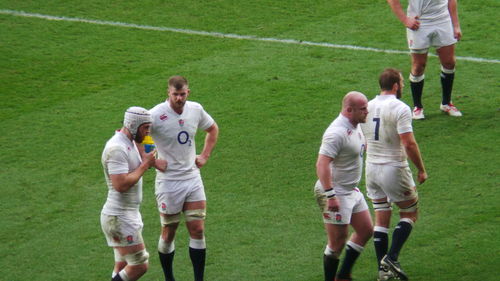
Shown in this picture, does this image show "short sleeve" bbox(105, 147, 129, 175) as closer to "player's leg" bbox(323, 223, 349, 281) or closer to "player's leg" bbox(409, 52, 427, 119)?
"player's leg" bbox(323, 223, 349, 281)

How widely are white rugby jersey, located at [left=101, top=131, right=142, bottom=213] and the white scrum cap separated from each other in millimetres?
98

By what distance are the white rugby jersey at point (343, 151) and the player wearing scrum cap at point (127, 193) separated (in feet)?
5.41

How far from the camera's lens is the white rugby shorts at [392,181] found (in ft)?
29.7

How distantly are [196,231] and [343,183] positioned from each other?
1540 mm

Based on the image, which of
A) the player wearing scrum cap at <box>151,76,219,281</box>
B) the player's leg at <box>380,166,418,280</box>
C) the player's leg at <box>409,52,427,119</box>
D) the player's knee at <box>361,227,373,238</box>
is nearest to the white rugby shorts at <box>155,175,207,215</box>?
the player wearing scrum cap at <box>151,76,219,281</box>

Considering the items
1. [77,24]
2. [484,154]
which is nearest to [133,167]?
[484,154]

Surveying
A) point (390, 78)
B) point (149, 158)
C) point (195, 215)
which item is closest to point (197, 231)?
point (195, 215)

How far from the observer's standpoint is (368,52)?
51.5 feet

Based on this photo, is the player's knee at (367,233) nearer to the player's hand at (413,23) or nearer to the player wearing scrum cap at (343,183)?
the player wearing scrum cap at (343,183)

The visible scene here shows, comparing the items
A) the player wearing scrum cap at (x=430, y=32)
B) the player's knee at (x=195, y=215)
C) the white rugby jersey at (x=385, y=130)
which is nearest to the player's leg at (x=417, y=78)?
the player wearing scrum cap at (x=430, y=32)

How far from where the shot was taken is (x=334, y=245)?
28.9ft

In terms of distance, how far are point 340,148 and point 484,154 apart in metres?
3.81

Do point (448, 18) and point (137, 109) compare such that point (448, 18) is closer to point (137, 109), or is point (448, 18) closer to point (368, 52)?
point (368, 52)

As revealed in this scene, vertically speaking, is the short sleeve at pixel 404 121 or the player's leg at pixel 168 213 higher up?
the short sleeve at pixel 404 121
